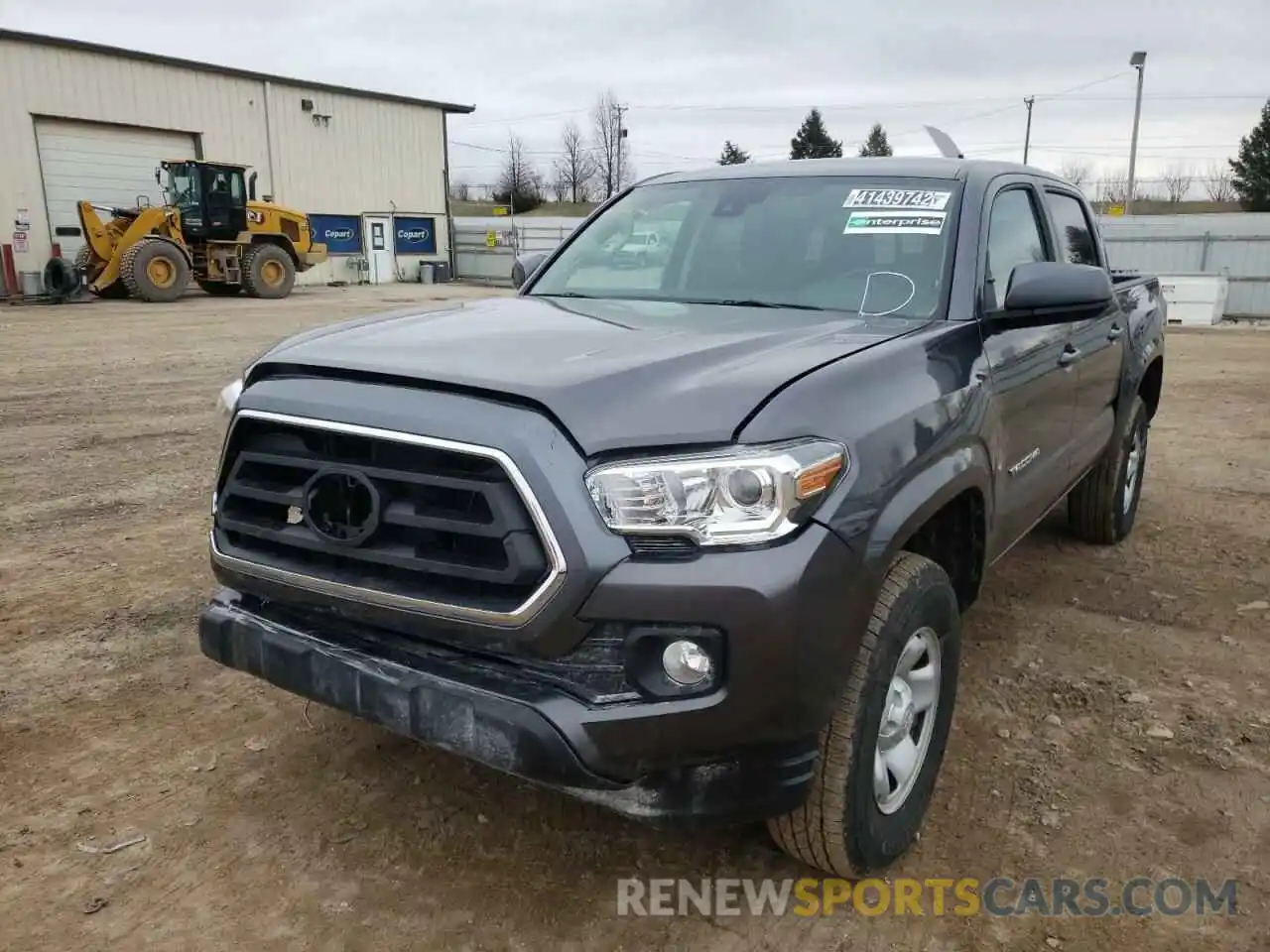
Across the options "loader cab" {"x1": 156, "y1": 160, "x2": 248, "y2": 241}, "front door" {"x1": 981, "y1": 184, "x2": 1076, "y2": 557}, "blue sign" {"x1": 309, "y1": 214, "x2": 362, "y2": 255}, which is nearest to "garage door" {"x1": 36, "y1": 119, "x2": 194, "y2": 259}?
"loader cab" {"x1": 156, "y1": 160, "x2": 248, "y2": 241}

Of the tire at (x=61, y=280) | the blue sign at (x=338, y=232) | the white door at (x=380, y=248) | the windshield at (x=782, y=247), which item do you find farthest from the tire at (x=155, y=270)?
the windshield at (x=782, y=247)

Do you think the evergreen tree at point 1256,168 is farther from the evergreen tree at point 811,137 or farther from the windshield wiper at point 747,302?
the windshield wiper at point 747,302

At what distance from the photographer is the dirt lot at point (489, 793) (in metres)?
2.42

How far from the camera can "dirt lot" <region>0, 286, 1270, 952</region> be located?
7.93 ft

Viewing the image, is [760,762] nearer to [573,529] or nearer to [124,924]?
[573,529]

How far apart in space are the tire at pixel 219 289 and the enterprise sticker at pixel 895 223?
22.5m

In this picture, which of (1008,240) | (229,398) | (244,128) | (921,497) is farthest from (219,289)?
(921,497)

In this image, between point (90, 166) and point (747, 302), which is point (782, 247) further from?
point (90, 166)

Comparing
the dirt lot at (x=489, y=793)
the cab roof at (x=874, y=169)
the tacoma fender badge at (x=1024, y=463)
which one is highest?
the cab roof at (x=874, y=169)

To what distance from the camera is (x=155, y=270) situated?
2112 centimetres

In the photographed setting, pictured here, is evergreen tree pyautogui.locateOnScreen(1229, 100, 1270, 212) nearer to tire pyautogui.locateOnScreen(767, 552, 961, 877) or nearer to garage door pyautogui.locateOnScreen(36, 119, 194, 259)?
garage door pyautogui.locateOnScreen(36, 119, 194, 259)

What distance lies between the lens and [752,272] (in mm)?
3428

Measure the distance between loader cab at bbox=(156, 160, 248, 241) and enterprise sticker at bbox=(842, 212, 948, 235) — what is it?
21.5 meters

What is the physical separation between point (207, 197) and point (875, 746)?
23.0m
